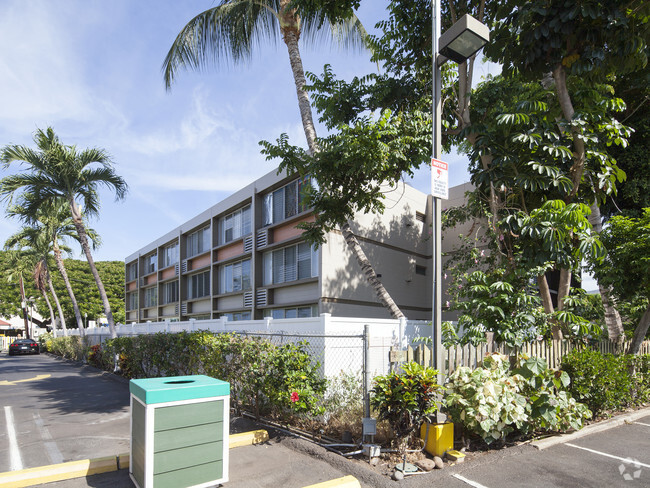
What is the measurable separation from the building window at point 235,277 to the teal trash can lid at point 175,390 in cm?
1476

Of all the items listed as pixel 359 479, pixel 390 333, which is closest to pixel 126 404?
pixel 390 333

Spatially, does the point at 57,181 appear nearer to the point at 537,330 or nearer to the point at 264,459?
the point at 264,459

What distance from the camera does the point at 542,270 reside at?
8727 millimetres

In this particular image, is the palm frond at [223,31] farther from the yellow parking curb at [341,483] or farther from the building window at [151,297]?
the building window at [151,297]

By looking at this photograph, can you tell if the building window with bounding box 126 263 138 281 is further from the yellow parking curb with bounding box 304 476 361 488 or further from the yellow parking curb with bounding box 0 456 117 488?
the yellow parking curb with bounding box 304 476 361 488

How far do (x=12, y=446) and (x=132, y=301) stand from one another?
36.0 meters

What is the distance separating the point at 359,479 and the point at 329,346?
9.08 feet

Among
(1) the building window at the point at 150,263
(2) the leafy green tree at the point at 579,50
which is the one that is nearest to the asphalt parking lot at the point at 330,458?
(2) the leafy green tree at the point at 579,50

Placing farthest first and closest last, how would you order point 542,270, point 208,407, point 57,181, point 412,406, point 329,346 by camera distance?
point 57,181 → point 542,270 → point 329,346 → point 412,406 → point 208,407

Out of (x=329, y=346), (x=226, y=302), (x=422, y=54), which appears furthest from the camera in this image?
(x=226, y=302)

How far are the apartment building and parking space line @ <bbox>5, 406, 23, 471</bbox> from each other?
26.1 feet

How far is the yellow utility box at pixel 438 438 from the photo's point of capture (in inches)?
238

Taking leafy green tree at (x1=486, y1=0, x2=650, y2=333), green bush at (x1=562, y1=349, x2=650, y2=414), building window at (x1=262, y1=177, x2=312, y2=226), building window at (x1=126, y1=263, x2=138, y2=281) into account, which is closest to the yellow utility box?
green bush at (x1=562, y1=349, x2=650, y2=414)

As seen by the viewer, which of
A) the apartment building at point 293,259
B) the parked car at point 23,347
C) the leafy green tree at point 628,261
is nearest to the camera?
the leafy green tree at point 628,261
